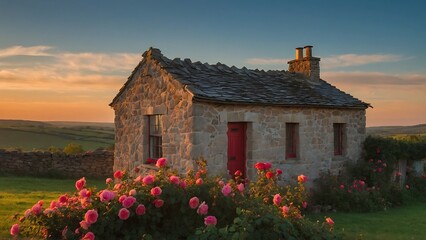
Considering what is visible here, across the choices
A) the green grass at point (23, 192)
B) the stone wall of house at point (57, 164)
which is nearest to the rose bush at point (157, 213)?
the green grass at point (23, 192)

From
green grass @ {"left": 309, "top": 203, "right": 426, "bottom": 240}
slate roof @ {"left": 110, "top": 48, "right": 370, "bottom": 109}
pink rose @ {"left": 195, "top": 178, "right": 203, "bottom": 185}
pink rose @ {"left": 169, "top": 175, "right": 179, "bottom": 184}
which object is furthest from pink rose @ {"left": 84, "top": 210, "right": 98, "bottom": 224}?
slate roof @ {"left": 110, "top": 48, "right": 370, "bottom": 109}

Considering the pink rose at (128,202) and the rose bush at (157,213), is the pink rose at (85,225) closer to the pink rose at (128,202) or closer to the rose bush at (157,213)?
the rose bush at (157,213)

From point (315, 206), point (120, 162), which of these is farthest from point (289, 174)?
point (120, 162)

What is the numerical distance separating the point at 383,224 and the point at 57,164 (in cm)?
1468

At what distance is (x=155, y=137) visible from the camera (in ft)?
44.6

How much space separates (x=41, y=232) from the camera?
295 inches

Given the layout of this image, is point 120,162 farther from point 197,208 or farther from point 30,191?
point 197,208

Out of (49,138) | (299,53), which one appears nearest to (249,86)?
(299,53)

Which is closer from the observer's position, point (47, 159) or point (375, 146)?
point (375, 146)

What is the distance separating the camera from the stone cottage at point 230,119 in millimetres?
11734

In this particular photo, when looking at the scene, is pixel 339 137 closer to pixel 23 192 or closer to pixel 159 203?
pixel 159 203

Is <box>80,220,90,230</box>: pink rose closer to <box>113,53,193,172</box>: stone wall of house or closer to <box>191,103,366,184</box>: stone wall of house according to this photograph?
<box>191,103,366,184</box>: stone wall of house

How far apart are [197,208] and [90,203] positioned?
1.85m

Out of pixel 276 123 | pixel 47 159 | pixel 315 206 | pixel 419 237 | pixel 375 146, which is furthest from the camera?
pixel 47 159
